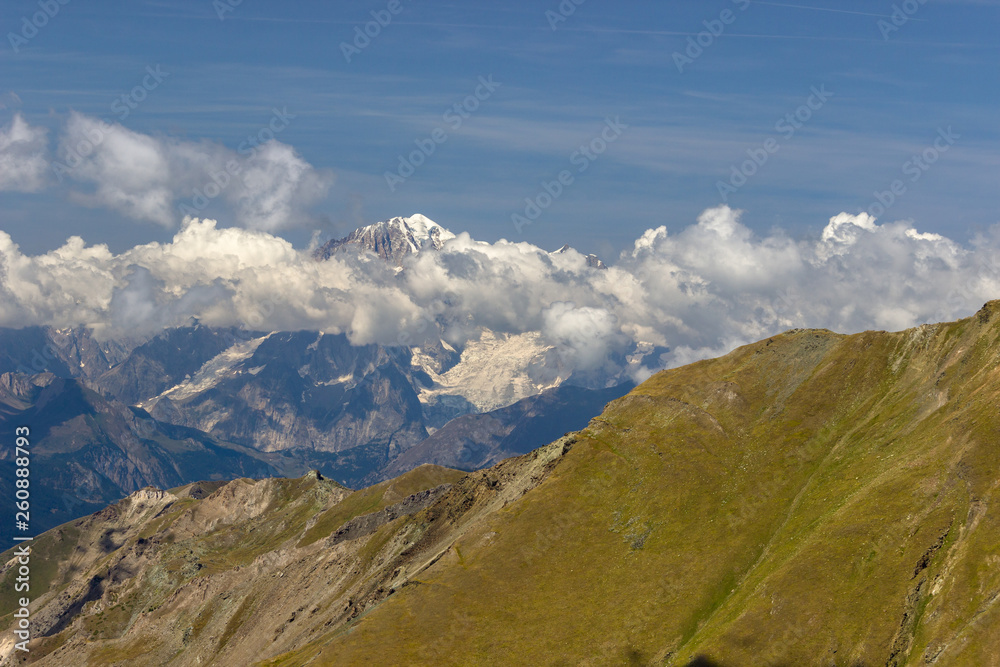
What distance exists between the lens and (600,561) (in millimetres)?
197000

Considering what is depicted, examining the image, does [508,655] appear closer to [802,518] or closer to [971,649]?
[802,518]

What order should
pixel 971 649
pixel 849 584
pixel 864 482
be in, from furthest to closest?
pixel 864 482 < pixel 849 584 < pixel 971 649

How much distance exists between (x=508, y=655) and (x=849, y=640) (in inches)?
2598

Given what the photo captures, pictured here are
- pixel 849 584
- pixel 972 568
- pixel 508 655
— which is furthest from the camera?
pixel 508 655

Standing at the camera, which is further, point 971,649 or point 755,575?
point 755,575

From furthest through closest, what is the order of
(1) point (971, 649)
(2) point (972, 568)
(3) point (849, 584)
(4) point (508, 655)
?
(4) point (508, 655) → (3) point (849, 584) → (2) point (972, 568) → (1) point (971, 649)

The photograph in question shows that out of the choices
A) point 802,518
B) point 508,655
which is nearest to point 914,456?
point 802,518

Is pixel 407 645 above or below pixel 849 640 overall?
above

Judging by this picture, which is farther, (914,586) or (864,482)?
(864,482)

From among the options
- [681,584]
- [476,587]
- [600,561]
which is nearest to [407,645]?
[476,587]

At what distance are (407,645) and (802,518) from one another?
3595 inches

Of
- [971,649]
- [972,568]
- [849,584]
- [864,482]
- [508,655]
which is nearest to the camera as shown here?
[971,649]

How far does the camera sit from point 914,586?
489 feet

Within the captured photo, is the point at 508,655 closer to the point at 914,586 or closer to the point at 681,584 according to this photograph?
the point at 681,584
